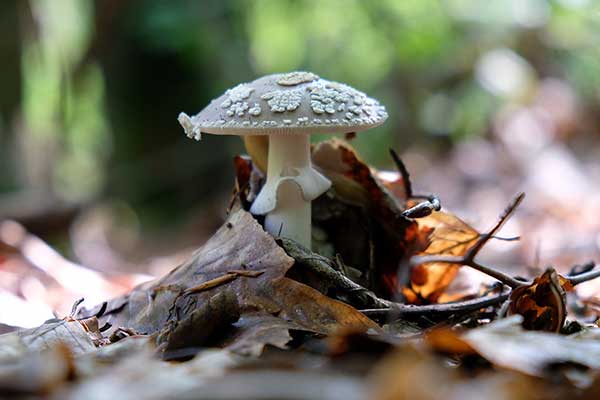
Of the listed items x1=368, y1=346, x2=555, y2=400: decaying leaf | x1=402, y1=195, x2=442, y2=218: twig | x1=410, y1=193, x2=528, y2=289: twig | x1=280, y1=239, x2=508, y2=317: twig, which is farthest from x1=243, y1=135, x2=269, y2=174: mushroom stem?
x1=368, y1=346, x2=555, y2=400: decaying leaf

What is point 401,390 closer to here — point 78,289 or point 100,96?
point 78,289

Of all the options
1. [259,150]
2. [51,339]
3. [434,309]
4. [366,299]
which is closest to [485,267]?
[434,309]

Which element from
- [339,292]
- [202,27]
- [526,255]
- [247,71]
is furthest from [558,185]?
[339,292]

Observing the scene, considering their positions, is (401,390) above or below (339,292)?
above

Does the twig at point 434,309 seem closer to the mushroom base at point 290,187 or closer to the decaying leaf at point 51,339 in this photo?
the mushroom base at point 290,187

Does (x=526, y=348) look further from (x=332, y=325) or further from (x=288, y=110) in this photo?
(x=288, y=110)
